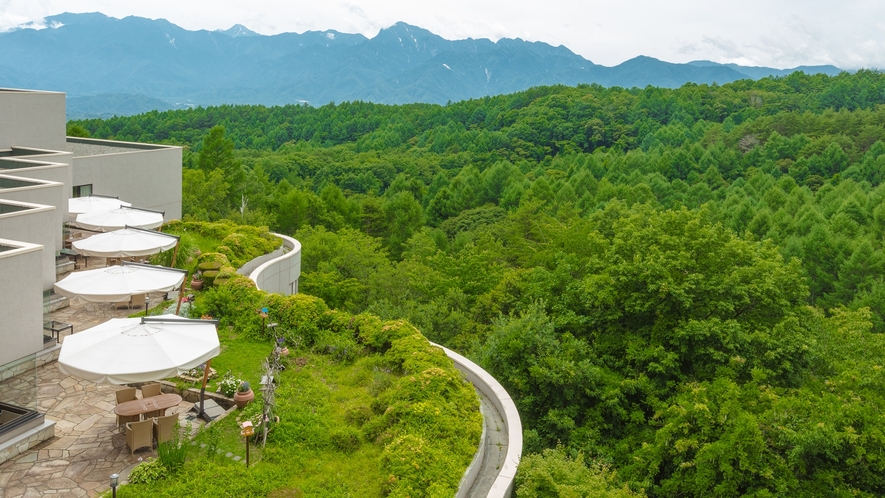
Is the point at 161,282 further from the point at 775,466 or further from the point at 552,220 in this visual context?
the point at 552,220

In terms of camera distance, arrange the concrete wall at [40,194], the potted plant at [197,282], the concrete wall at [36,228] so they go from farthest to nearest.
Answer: the potted plant at [197,282], the concrete wall at [40,194], the concrete wall at [36,228]

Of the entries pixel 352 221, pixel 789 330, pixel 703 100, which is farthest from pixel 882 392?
pixel 703 100

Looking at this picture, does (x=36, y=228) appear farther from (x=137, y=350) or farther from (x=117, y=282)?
(x=137, y=350)

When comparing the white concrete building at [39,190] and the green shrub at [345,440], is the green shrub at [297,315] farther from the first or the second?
the white concrete building at [39,190]

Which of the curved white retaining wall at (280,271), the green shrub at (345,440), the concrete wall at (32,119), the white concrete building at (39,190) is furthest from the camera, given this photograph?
the concrete wall at (32,119)

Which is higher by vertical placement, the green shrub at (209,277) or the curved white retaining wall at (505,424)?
the green shrub at (209,277)

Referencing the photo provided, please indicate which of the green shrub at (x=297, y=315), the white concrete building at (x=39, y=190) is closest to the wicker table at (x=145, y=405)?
the white concrete building at (x=39, y=190)
